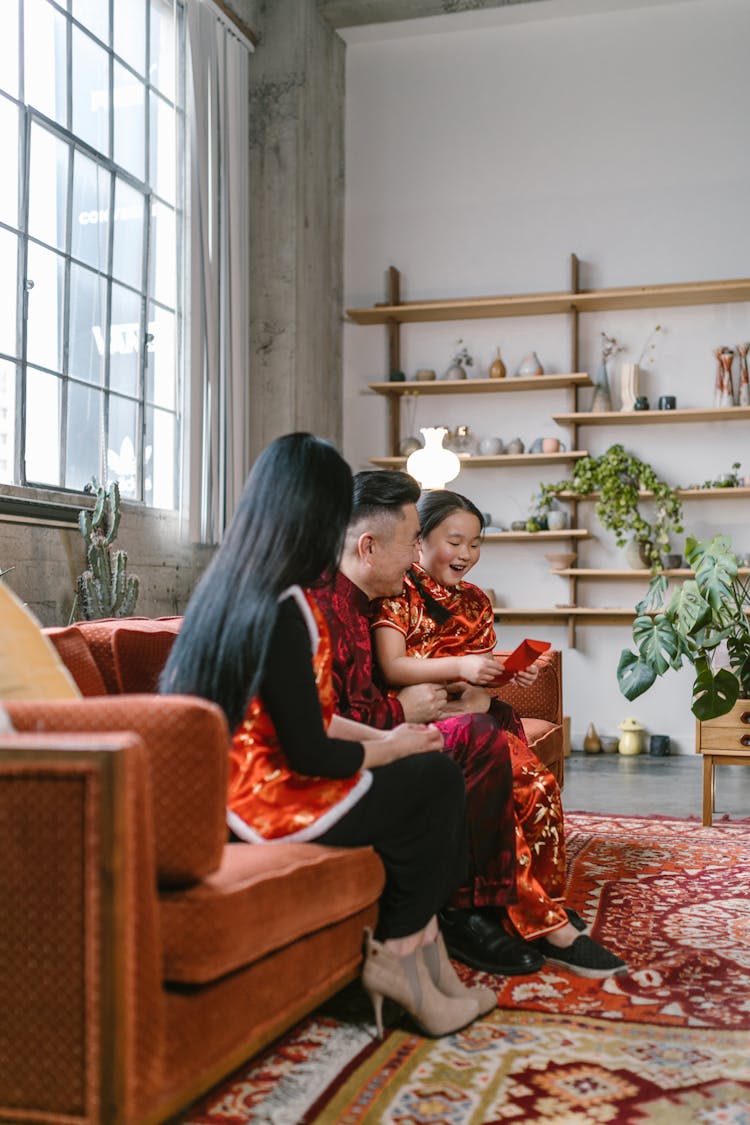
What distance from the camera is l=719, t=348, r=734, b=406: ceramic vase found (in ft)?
21.5

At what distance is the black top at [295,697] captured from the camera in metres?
1.91

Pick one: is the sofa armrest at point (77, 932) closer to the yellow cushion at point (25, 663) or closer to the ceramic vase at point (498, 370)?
the yellow cushion at point (25, 663)

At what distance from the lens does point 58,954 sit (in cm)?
144

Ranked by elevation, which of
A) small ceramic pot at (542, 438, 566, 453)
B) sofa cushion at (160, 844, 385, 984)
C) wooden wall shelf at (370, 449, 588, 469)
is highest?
small ceramic pot at (542, 438, 566, 453)

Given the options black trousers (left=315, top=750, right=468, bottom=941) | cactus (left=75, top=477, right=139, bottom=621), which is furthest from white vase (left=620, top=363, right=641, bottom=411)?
black trousers (left=315, top=750, right=468, bottom=941)

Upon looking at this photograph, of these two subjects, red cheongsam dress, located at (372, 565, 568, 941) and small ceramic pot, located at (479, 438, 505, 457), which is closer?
red cheongsam dress, located at (372, 565, 568, 941)

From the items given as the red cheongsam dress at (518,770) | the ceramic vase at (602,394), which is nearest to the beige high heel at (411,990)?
the red cheongsam dress at (518,770)

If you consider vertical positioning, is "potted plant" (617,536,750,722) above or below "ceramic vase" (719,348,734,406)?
below

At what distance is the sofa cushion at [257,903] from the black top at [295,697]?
0.15 meters

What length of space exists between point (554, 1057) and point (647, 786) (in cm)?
359

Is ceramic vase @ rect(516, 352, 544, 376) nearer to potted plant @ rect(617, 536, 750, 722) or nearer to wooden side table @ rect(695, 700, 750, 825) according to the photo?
potted plant @ rect(617, 536, 750, 722)

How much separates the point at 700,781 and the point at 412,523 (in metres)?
3.50

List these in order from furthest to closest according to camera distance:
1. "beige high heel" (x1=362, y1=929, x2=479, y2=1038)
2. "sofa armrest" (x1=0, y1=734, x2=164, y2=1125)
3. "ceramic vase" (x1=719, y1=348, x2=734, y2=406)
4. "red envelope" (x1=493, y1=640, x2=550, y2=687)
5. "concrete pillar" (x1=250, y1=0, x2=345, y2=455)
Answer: "concrete pillar" (x1=250, y1=0, x2=345, y2=455) < "ceramic vase" (x1=719, y1=348, x2=734, y2=406) < "red envelope" (x1=493, y1=640, x2=550, y2=687) < "beige high heel" (x1=362, y1=929, x2=479, y2=1038) < "sofa armrest" (x1=0, y1=734, x2=164, y2=1125)

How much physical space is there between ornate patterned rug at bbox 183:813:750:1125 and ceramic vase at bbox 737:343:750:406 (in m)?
4.19
